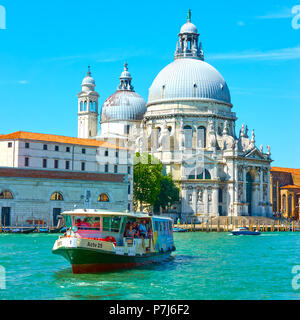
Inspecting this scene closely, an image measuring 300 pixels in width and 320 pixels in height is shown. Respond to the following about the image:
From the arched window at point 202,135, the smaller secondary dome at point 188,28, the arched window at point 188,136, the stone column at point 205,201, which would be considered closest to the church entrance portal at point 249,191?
the arched window at point 202,135

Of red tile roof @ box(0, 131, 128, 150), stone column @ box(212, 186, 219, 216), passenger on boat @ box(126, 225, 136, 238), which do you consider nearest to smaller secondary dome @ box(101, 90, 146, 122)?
stone column @ box(212, 186, 219, 216)

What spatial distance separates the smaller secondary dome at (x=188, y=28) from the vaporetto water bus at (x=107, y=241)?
208ft

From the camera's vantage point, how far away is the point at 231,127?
8838cm

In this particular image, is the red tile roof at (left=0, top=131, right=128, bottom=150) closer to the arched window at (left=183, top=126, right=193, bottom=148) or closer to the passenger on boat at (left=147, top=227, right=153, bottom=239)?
the arched window at (left=183, top=126, right=193, bottom=148)

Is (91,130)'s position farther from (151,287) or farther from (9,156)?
(151,287)

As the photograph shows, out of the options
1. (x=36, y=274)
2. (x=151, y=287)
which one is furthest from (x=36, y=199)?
(x=151, y=287)

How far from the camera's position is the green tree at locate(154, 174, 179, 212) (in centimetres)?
7681

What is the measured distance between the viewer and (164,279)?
25516 mm

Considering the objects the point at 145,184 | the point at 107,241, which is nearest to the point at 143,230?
the point at 107,241

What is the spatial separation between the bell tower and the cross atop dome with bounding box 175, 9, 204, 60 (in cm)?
1398

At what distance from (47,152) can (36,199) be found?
536 centimetres

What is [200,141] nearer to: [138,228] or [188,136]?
[188,136]

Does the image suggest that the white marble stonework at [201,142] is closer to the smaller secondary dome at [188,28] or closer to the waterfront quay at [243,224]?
the smaller secondary dome at [188,28]

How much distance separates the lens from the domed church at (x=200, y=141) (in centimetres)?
7988
